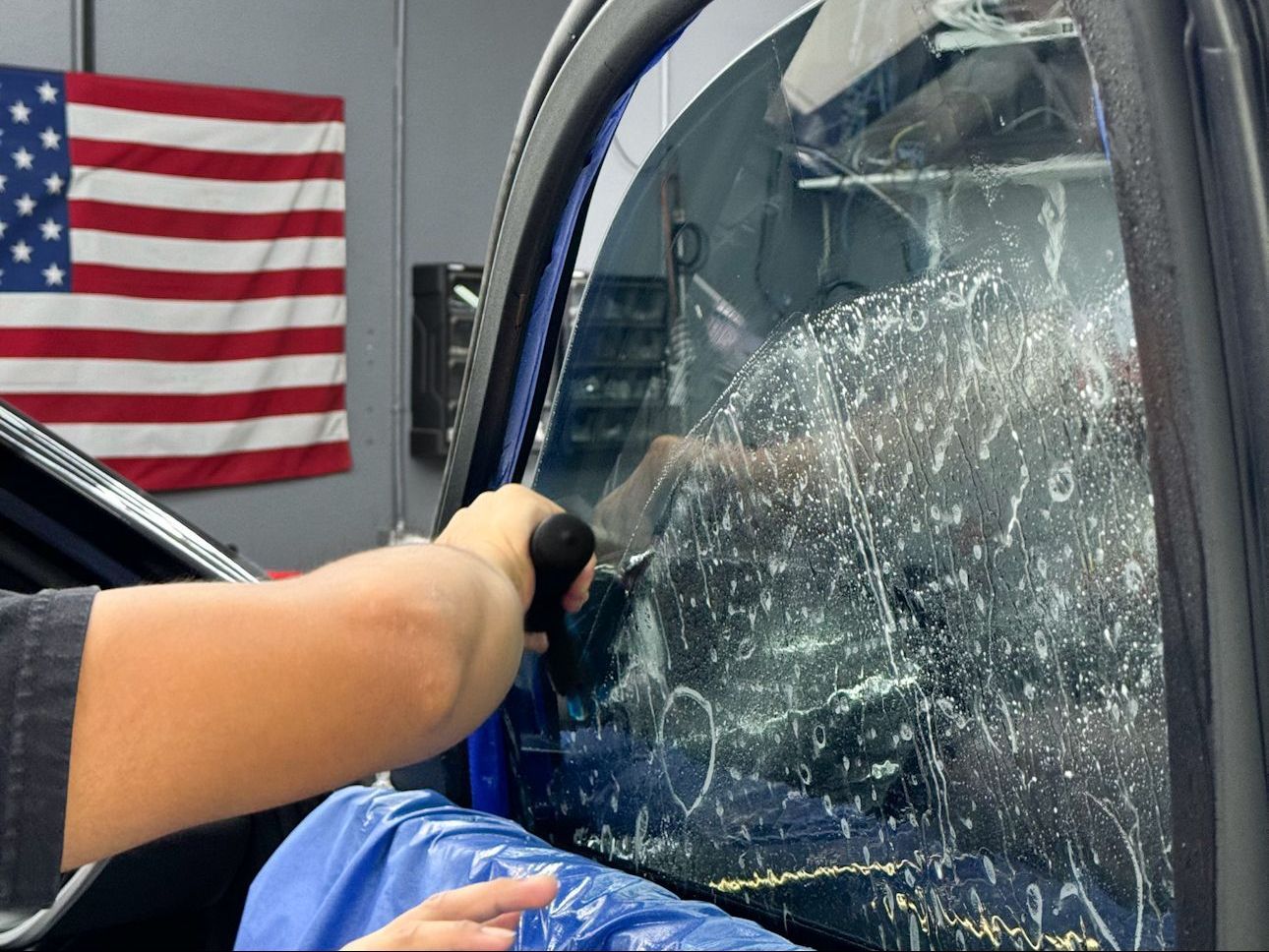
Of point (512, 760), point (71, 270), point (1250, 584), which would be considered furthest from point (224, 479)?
point (1250, 584)

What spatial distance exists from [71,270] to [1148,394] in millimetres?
5156

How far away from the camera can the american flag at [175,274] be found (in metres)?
4.95

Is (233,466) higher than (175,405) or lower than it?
lower

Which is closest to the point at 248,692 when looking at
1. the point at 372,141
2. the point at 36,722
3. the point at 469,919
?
the point at 36,722

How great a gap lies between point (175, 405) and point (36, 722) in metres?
4.98

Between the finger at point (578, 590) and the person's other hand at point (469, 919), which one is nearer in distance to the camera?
the person's other hand at point (469, 919)

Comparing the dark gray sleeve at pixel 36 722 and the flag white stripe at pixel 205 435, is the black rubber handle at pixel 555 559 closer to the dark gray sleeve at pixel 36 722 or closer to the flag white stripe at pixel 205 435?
the dark gray sleeve at pixel 36 722

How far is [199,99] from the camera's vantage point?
17.4ft

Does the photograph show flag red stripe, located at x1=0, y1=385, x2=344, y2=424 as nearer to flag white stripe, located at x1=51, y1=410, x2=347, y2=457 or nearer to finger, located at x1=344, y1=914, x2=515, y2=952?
flag white stripe, located at x1=51, y1=410, x2=347, y2=457

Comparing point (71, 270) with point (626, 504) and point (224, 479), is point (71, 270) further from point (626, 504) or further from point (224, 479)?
point (626, 504)

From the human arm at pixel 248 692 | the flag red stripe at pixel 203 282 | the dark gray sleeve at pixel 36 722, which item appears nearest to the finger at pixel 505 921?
the human arm at pixel 248 692

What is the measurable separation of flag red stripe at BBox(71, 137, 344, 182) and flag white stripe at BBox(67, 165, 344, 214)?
0.08 feet

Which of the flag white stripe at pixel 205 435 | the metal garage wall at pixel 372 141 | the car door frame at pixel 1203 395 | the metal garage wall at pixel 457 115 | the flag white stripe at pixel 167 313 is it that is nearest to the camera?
the car door frame at pixel 1203 395

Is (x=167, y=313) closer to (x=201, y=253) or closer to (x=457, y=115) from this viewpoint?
(x=201, y=253)
